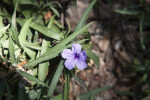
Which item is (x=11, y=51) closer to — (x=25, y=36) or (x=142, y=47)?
(x=25, y=36)

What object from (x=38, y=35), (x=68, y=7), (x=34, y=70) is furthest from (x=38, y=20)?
(x=68, y=7)

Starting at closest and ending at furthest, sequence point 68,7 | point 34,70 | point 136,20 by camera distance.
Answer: point 34,70
point 68,7
point 136,20

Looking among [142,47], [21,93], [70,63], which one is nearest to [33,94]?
[21,93]

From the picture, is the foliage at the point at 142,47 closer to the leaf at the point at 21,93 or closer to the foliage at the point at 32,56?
the foliage at the point at 32,56

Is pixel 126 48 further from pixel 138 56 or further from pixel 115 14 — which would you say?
pixel 115 14

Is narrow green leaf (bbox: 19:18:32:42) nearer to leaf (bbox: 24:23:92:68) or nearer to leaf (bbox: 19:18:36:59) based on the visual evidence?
leaf (bbox: 19:18:36:59)

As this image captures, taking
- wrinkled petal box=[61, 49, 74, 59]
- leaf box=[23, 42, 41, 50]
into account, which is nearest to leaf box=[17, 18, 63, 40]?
leaf box=[23, 42, 41, 50]

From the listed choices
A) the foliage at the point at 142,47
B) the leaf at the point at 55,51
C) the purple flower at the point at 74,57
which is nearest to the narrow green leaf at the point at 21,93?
the leaf at the point at 55,51

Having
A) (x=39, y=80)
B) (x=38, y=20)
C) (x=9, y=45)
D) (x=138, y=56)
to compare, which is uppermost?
(x=38, y=20)
